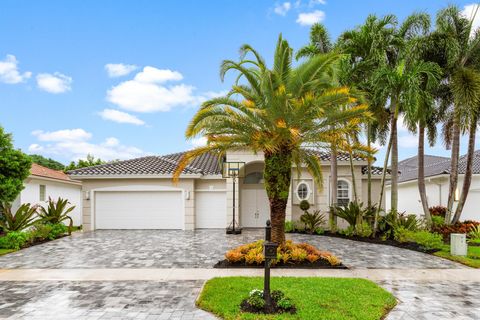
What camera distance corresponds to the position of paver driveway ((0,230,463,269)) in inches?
381

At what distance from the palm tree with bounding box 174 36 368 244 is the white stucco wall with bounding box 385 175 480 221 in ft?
47.3

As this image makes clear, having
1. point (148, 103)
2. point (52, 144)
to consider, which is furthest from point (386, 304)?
point (52, 144)

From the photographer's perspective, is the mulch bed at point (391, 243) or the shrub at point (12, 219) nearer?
the mulch bed at point (391, 243)

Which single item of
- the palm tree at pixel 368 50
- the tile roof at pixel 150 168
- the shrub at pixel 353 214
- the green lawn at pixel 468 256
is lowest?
the green lawn at pixel 468 256

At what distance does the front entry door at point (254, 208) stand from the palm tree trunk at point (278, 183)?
9080 millimetres

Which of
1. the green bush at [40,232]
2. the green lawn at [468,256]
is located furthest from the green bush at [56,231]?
the green lawn at [468,256]

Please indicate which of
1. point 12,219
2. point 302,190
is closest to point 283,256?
point 302,190

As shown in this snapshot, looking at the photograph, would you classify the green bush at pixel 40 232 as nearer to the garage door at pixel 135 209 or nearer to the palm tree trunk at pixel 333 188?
the garage door at pixel 135 209

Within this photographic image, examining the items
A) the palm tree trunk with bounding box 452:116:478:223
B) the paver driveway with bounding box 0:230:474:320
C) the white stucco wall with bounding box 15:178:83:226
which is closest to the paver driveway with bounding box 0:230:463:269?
the paver driveway with bounding box 0:230:474:320

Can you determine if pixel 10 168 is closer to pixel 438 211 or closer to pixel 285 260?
pixel 285 260

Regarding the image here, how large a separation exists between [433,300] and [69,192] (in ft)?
79.1

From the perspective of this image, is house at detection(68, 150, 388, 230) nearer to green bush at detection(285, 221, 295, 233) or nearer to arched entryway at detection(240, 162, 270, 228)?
arched entryway at detection(240, 162, 270, 228)

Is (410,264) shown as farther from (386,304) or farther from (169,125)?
(169,125)

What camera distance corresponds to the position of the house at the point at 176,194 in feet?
57.7
